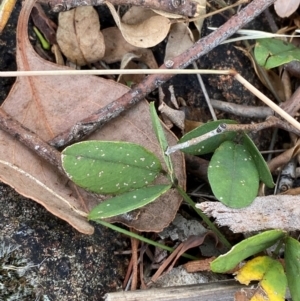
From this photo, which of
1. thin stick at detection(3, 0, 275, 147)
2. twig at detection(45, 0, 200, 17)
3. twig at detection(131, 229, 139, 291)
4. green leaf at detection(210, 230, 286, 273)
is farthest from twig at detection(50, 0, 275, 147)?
green leaf at detection(210, 230, 286, 273)

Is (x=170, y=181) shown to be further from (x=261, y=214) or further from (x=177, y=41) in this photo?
(x=177, y=41)

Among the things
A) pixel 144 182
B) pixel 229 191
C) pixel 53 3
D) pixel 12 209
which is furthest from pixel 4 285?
pixel 53 3

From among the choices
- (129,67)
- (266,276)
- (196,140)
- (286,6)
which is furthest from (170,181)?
(286,6)

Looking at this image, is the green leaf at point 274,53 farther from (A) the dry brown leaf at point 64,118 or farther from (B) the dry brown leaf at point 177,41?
(A) the dry brown leaf at point 64,118

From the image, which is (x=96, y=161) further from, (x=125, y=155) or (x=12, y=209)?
(x=12, y=209)

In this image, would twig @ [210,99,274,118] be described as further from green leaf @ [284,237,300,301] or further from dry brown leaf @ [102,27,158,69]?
green leaf @ [284,237,300,301]

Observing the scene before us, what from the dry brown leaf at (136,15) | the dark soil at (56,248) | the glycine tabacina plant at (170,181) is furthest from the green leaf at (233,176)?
the dry brown leaf at (136,15)
